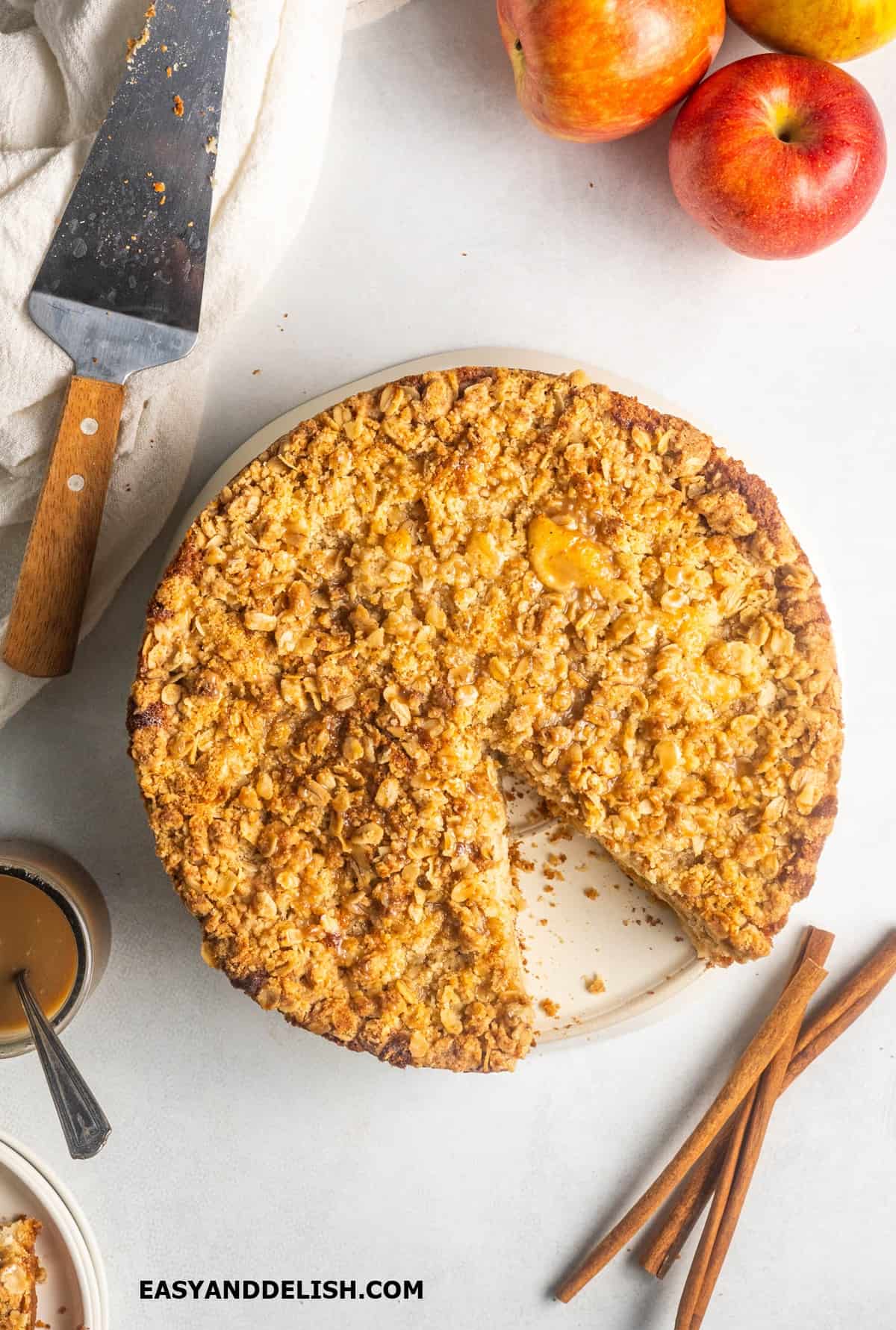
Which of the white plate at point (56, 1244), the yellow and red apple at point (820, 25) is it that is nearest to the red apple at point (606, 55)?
the yellow and red apple at point (820, 25)

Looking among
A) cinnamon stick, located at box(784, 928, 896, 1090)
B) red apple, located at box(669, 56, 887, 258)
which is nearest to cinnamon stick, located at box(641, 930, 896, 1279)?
cinnamon stick, located at box(784, 928, 896, 1090)

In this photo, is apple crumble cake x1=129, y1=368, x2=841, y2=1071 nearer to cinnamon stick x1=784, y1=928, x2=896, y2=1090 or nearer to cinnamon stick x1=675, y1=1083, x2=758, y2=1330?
cinnamon stick x1=784, y1=928, x2=896, y2=1090

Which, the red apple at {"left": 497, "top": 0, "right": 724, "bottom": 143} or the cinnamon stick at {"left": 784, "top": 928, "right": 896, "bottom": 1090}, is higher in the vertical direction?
the red apple at {"left": 497, "top": 0, "right": 724, "bottom": 143}

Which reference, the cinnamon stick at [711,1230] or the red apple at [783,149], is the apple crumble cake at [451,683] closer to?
the red apple at [783,149]

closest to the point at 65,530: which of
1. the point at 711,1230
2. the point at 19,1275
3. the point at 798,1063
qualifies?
the point at 19,1275

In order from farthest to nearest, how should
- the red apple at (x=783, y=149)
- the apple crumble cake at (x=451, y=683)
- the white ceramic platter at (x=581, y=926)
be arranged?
the white ceramic platter at (x=581, y=926) < the red apple at (x=783, y=149) < the apple crumble cake at (x=451, y=683)
